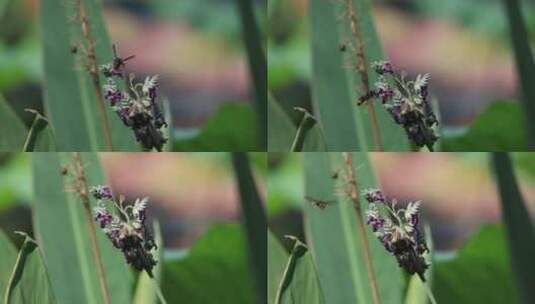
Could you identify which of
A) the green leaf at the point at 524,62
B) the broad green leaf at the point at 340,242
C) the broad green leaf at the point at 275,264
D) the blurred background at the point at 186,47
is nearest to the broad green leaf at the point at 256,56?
the blurred background at the point at 186,47

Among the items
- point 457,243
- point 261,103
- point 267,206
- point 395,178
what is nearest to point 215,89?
point 261,103

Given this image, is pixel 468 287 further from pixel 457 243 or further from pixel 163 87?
pixel 163 87

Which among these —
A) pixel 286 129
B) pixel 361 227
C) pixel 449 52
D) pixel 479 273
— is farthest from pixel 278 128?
pixel 479 273

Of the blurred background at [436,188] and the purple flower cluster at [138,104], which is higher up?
the purple flower cluster at [138,104]

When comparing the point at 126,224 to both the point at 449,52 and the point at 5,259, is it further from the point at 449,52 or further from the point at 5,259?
the point at 449,52

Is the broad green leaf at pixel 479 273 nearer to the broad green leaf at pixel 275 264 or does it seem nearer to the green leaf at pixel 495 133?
the green leaf at pixel 495 133

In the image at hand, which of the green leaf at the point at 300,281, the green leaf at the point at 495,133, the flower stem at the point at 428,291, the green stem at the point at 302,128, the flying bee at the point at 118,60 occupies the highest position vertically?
the flying bee at the point at 118,60

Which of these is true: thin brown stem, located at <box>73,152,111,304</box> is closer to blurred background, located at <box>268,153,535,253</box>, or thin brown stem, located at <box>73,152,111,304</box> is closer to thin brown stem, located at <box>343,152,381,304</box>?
blurred background, located at <box>268,153,535,253</box>
